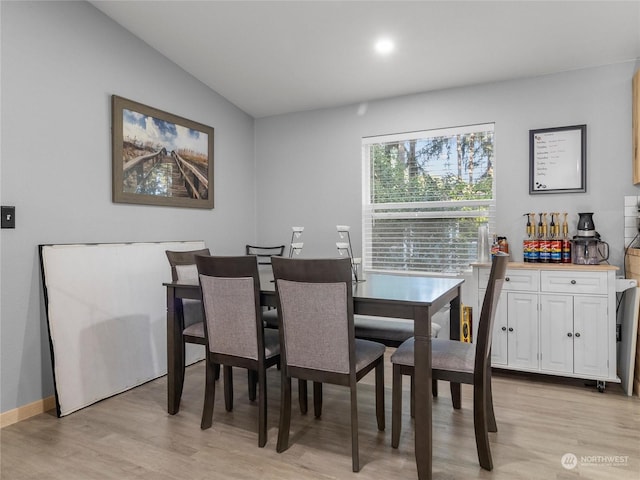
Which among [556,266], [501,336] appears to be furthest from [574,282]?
[501,336]

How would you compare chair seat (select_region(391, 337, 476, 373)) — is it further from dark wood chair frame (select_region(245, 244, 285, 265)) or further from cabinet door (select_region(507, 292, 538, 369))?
dark wood chair frame (select_region(245, 244, 285, 265))

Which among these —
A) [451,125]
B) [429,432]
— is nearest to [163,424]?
[429,432]

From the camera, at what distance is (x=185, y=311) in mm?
2854

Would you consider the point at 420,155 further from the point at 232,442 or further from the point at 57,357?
the point at 57,357

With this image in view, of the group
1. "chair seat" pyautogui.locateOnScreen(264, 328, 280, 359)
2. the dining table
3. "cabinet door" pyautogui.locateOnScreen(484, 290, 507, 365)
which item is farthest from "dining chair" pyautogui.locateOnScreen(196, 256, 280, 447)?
"cabinet door" pyautogui.locateOnScreen(484, 290, 507, 365)

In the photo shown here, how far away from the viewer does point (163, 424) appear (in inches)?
97.7

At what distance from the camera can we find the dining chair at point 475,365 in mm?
1927

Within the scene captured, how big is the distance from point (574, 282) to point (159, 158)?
135 inches

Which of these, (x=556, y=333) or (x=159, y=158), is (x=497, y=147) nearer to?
(x=556, y=333)

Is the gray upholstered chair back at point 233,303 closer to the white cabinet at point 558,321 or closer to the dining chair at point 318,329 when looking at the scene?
the dining chair at point 318,329

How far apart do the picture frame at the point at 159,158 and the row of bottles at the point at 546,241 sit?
293cm

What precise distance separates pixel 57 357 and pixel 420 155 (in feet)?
11.0

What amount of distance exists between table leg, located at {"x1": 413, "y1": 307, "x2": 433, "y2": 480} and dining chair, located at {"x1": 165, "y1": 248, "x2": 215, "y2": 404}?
1.27m

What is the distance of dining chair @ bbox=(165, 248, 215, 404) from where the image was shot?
2637mm
